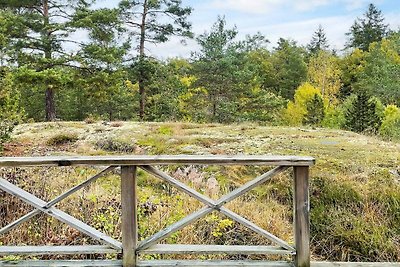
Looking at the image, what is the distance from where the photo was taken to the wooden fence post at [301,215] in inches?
99.9

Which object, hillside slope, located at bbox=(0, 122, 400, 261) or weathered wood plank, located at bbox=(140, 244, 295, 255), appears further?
hillside slope, located at bbox=(0, 122, 400, 261)

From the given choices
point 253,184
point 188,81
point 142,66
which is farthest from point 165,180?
point 188,81

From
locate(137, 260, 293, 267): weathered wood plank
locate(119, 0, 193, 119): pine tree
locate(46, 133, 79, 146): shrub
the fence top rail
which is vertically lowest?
locate(137, 260, 293, 267): weathered wood plank

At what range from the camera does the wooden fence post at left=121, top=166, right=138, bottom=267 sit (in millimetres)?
2545

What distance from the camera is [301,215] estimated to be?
101 inches

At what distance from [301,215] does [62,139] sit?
20.5 ft

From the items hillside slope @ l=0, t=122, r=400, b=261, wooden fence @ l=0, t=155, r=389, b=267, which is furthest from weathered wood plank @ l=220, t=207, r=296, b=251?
hillside slope @ l=0, t=122, r=400, b=261

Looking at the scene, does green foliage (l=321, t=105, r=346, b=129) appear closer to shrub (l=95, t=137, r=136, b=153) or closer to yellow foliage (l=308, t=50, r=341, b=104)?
shrub (l=95, t=137, r=136, b=153)

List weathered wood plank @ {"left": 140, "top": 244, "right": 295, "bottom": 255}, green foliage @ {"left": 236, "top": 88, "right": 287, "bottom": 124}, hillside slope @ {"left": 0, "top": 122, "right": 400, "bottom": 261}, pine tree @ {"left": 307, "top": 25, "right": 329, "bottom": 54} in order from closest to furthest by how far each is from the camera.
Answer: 1. weathered wood plank @ {"left": 140, "top": 244, "right": 295, "bottom": 255}
2. hillside slope @ {"left": 0, "top": 122, "right": 400, "bottom": 261}
3. green foliage @ {"left": 236, "top": 88, "right": 287, "bottom": 124}
4. pine tree @ {"left": 307, "top": 25, "right": 329, "bottom": 54}

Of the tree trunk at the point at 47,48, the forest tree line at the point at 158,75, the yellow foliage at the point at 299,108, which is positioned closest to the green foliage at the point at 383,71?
the forest tree line at the point at 158,75

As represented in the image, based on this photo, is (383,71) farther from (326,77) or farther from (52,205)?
(52,205)

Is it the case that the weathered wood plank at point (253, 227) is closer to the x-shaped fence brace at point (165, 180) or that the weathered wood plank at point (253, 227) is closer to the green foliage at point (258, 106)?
the x-shaped fence brace at point (165, 180)

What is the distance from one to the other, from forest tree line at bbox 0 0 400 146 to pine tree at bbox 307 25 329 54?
4520 millimetres

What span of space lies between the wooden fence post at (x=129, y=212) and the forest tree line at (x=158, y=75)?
4.28 meters
